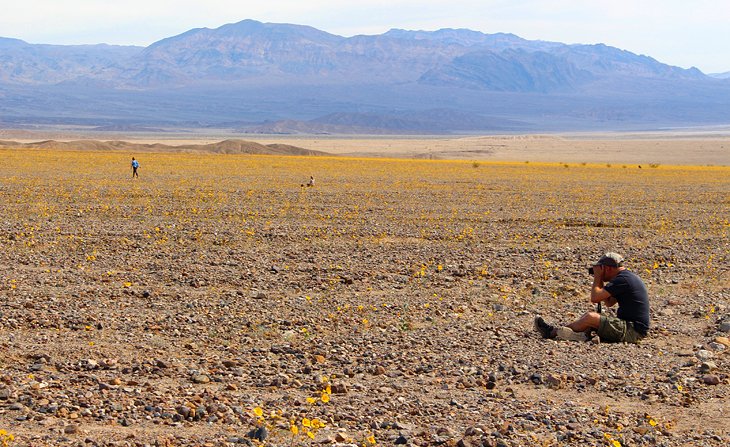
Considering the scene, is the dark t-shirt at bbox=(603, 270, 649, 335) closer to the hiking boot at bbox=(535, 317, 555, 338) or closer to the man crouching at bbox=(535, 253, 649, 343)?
the man crouching at bbox=(535, 253, 649, 343)

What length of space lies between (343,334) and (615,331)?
2659 millimetres

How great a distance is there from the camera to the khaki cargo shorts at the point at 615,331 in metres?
8.93

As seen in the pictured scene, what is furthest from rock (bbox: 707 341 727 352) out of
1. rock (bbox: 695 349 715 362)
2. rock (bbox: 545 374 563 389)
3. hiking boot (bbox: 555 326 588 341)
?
rock (bbox: 545 374 563 389)

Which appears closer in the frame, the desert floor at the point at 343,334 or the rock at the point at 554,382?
the desert floor at the point at 343,334

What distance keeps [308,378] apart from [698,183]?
36.9m

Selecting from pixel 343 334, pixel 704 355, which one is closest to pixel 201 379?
pixel 343 334

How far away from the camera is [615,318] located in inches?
356

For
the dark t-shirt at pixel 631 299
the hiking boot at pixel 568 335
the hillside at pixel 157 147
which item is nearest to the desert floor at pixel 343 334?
the hiking boot at pixel 568 335

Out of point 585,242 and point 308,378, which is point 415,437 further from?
point 585,242

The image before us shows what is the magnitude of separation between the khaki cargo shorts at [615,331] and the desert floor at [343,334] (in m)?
0.11

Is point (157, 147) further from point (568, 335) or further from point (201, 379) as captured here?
point (201, 379)

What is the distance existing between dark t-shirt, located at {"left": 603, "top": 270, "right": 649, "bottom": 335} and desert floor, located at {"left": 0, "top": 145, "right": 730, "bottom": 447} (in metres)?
0.27

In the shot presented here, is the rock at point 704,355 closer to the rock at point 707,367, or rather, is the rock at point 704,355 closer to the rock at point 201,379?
the rock at point 707,367

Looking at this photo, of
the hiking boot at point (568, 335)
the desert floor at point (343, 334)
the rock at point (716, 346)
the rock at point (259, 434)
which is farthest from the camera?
the hiking boot at point (568, 335)
